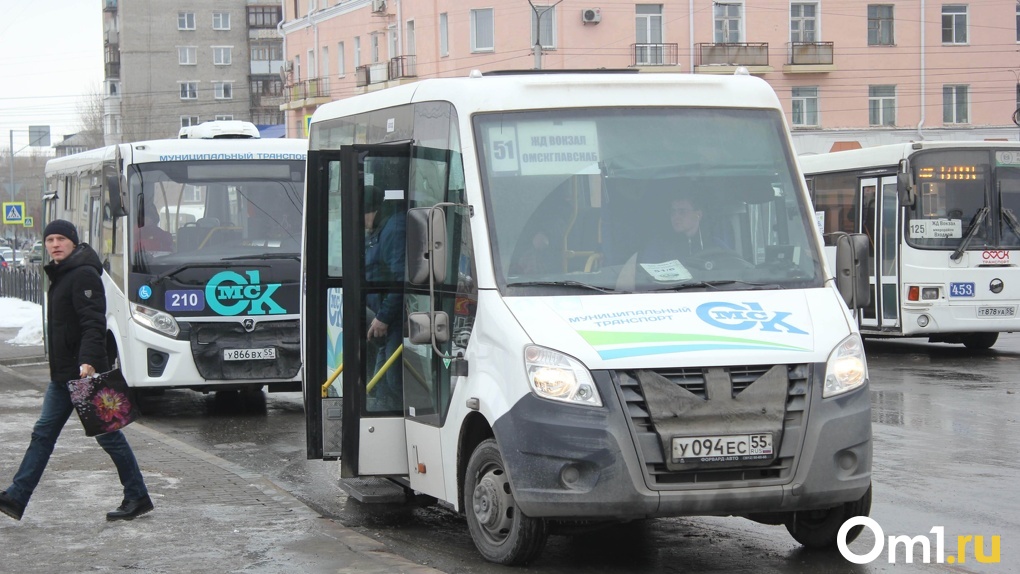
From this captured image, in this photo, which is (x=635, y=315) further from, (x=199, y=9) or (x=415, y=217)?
(x=199, y=9)

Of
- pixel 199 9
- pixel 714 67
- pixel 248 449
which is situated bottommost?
pixel 248 449

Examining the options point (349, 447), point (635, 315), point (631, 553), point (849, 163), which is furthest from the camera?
point (849, 163)

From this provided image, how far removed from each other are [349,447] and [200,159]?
7.22m

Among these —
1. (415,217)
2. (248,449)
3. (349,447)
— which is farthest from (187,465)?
(415,217)

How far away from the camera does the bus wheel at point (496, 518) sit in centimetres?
702

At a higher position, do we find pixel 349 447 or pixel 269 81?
pixel 269 81

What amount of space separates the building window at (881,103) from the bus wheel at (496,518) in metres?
50.7

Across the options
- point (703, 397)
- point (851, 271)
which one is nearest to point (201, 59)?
point (851, 271)

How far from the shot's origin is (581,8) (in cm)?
5419

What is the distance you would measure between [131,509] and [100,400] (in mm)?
679

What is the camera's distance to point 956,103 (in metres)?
55.4

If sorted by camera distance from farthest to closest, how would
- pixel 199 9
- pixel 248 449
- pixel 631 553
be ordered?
pixel 199 9, pixel 248 449, pixel 631 553

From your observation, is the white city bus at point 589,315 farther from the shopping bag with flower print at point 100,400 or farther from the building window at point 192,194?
the building window at point 192,194

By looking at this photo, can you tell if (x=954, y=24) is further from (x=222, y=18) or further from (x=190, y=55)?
(x=190, y=55)
